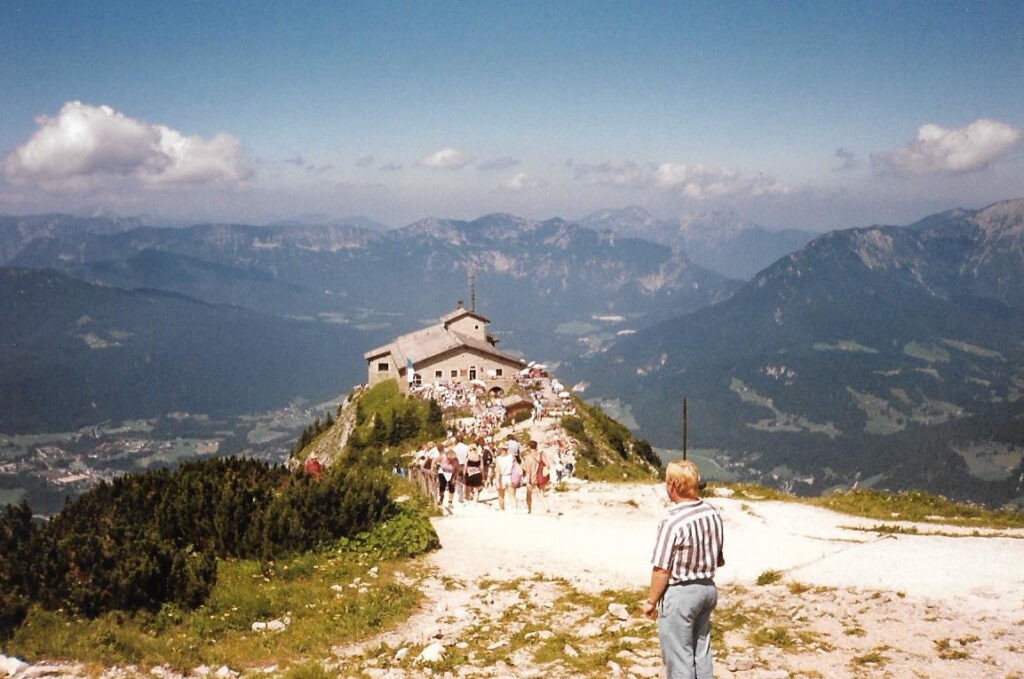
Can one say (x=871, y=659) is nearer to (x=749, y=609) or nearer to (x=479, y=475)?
(x=749, y=609)

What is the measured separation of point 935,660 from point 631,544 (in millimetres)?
9656

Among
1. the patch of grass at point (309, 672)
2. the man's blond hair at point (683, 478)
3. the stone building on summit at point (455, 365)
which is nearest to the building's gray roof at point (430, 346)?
the stone building on summit at point (455, 365)

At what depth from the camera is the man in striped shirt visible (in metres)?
6.62

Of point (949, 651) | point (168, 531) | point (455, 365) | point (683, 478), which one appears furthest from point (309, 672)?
point (455, 365)

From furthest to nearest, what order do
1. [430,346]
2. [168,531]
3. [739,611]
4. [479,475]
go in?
[430,346] < [479,475] < [168,531] < [739,611]

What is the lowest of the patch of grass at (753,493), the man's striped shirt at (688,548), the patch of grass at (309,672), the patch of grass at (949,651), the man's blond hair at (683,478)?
the patch of grass at (753,493)

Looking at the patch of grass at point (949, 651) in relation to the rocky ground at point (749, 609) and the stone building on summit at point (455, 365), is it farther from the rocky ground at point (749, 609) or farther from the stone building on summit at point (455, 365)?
the stone building on summit at point (455, 365)

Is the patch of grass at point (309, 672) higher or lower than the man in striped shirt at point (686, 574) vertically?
lower

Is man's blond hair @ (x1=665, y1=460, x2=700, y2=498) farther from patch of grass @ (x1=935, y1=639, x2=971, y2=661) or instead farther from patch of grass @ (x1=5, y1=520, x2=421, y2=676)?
→ patch of grass @ (x1=5, y1=520, x2=421, y2=676)

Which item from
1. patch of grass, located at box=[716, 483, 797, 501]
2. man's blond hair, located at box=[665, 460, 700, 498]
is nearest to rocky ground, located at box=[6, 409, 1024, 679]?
man's blond hair, located at box=[665, 460, 700, 498]

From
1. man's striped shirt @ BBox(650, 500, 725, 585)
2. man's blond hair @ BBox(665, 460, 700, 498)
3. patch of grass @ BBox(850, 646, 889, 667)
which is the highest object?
man's blond hair @ BBox(665, 460, 700, 498)

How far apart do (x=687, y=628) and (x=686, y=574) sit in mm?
567

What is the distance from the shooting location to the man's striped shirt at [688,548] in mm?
6617

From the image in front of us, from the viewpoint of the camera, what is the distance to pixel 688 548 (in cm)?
662
